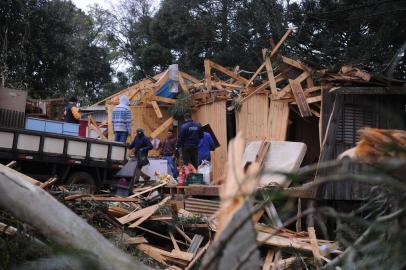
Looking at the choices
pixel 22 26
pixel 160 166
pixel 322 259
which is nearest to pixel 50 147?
pixel 160 166

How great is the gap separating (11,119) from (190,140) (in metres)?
4.47

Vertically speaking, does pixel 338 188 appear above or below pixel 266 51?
below

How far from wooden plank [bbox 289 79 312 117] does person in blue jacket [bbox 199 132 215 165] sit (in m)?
2.62

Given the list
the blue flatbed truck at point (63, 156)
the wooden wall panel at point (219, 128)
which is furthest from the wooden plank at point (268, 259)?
the wooden wall panel at point (219, 128)

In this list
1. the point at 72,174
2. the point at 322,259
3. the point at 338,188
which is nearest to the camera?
the point at 322,259

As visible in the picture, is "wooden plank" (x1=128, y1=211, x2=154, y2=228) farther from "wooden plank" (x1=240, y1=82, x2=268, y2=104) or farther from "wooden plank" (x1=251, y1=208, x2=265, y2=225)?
"wooden plank" (x1=251, y1=208, x2=265, y2=225)

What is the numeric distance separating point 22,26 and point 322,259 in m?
18.7

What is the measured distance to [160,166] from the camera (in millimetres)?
14508

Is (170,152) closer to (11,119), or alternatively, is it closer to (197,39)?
(11,119)

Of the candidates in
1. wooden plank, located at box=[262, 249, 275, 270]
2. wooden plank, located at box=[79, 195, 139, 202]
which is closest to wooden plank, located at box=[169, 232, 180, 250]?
wooden plank, located at box=[79, 195, 139, 202]

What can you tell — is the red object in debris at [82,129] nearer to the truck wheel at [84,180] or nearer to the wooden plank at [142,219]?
the truck wheel at [84,180]

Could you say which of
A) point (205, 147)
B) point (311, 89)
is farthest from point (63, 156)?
point (311, 89)

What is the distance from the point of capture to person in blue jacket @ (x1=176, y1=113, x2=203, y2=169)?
45.9 feet

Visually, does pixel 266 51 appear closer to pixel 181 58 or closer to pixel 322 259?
pixel 322 259
